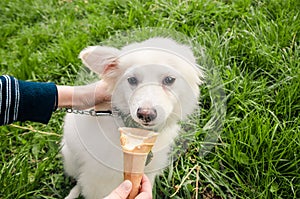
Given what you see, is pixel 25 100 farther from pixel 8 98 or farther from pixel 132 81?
pixel 132 81

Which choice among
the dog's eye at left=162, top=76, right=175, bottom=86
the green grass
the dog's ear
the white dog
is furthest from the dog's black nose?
the green grass

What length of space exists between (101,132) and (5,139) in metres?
0.94

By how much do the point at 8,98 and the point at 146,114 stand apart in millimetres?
648

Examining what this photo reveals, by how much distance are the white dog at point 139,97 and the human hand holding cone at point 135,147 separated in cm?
4

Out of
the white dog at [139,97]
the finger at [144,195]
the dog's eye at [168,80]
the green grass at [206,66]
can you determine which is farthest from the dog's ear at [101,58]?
the green grass at [206,66]

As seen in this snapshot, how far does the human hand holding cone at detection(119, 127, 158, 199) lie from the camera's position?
1338 millimetres

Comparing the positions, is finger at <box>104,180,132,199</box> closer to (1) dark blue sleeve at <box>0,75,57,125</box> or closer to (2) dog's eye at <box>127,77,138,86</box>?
(2) dog's eye at <box>127,77,138,86</box>

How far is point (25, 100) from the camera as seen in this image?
1.70 m

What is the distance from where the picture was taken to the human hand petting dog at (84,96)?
5.30 ft

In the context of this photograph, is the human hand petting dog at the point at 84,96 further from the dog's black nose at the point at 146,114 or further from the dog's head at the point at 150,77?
the dog's black nose at the point at 146,114

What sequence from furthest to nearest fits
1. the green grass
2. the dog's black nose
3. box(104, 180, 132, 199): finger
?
the green grass, box(104, 180, 132, 199): finger, the dog's black nose

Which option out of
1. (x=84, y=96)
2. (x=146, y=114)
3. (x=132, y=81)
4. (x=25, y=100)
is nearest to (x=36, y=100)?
(x=25, y=100)

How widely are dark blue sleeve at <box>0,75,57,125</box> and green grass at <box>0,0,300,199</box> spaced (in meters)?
0.44

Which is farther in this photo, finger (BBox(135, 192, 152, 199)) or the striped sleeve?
the striped sleeve
